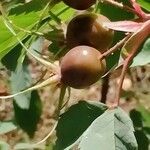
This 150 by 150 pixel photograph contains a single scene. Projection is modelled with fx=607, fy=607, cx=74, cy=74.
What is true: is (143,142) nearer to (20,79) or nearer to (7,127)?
(20,79)

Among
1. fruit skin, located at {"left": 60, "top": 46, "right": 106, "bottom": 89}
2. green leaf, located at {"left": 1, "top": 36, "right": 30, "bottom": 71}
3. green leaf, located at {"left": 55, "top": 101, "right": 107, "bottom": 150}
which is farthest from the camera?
green leaf, located at {"left": 1, "top": 36, "right": 30, "bottom": 71}

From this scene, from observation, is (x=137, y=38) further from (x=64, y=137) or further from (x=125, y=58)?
(x=64, y=137)

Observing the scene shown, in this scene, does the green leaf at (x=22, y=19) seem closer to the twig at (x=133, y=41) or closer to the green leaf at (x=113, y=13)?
the green leaf at (x=113, y=13)

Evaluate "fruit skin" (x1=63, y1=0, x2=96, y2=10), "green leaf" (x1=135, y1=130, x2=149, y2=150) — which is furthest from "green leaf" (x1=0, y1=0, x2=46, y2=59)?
"green leaf" (x1=135, y1=130, x2=149, y2=150)

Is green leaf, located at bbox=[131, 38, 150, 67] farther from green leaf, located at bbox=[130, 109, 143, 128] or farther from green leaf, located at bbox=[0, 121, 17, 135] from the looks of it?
green leaf, located at bbox=[0, 121, 17, 135]

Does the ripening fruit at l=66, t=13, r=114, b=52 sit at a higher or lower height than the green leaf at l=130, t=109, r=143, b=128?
higher

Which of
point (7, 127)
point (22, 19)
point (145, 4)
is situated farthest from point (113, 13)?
point (7, 127)
